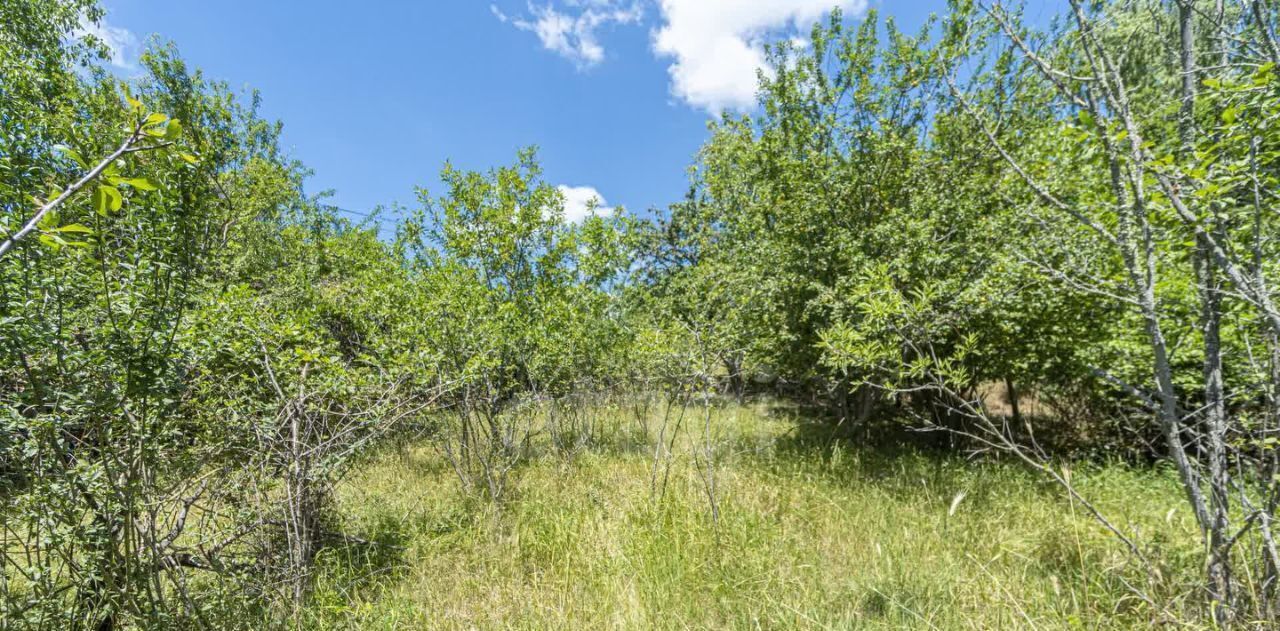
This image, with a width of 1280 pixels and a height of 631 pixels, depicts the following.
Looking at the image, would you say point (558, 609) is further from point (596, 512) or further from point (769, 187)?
point (769, 187)

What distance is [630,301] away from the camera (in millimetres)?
7461

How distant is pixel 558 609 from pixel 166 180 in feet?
10.2

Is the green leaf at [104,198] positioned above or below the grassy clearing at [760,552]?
above

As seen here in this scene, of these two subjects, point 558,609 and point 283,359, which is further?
point 283,359

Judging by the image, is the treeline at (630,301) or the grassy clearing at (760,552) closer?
the treeline at (630,301)

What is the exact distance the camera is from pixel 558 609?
2904 millimetres

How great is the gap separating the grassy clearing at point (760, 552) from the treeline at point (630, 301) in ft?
1.26

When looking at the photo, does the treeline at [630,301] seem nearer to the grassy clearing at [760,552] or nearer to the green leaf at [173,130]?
the green leaf at [173,130]

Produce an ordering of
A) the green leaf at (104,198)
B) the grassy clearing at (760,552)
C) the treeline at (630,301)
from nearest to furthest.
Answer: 1. the green leaf at (104,198)
2. the treeline at (630,301)
3. the grassy clearing at (760,552)

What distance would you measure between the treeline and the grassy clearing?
38cm

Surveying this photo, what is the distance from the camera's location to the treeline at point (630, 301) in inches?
72.2

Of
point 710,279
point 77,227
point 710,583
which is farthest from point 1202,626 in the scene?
point 710,279

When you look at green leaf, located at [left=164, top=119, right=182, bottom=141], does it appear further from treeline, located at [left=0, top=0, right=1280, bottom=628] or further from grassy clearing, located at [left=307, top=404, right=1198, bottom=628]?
grassy clearing, located at [left=307, top=404, right=1198, bottom=628]

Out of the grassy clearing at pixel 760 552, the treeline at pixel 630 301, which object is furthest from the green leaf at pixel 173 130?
the grassy clearing at pixel 760 552
